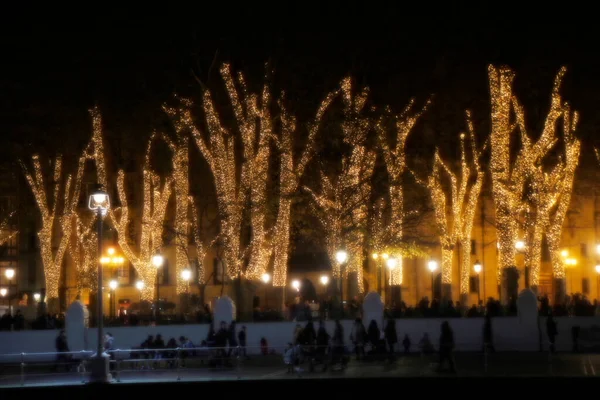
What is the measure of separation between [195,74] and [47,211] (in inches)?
448

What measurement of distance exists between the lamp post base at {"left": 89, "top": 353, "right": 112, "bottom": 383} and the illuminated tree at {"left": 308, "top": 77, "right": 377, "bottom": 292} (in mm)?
21501

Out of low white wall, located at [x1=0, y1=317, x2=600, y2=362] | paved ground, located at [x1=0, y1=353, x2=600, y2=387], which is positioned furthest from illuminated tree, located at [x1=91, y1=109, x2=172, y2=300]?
paved ground, located at [x1=0, y1=353, x2=600, y2=387]

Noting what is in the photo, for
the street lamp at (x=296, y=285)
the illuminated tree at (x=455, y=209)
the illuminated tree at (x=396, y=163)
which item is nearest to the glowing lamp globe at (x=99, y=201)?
the illuminated tree at (x=396, y=163)

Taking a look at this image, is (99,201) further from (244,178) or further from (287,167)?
(287,167)

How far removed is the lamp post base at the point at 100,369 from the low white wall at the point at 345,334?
9.77 meters

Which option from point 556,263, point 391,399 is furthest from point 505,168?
point 391,399

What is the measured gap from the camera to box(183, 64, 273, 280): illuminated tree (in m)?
52.3

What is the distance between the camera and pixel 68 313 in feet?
139

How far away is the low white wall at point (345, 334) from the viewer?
39.8m

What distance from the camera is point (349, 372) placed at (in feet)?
103

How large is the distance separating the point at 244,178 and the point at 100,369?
2253 centimetres

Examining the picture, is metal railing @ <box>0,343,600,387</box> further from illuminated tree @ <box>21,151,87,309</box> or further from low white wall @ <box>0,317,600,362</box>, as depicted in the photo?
illuminated tree @ <box>21,151,87,309</box>

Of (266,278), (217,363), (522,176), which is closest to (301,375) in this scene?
(217,363)

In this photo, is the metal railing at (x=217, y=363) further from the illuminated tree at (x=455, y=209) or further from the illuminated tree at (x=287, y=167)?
the illuminated tree at (x=455, y=209)
